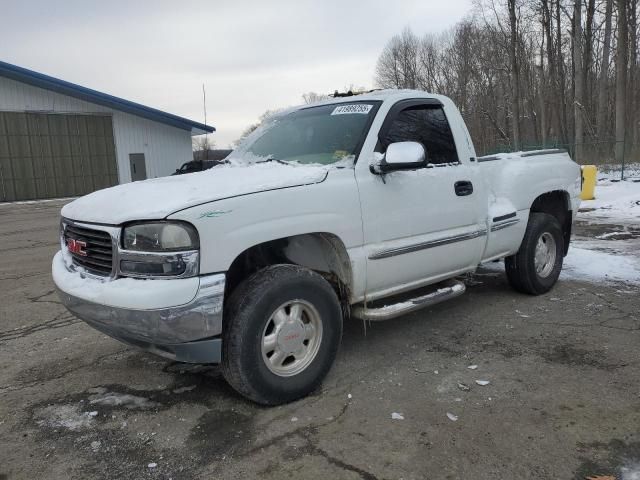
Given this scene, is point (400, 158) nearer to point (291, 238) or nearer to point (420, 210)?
point (420, 210)

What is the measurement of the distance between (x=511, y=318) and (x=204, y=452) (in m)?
3.17

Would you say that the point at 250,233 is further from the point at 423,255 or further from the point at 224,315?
the point at 423,255

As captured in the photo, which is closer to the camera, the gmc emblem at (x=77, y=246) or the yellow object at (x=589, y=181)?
the gmc emblem at (x=77, y=246)

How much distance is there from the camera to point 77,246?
3.32m

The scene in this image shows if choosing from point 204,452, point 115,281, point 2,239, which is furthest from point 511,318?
point 2,239

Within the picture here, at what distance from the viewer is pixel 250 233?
298 cm

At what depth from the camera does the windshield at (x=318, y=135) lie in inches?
151

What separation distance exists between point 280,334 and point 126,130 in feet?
85.3

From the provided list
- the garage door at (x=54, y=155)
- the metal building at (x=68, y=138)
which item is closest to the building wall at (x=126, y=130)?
the metal building at (x=68, y=138)

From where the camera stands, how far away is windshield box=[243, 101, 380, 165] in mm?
3829

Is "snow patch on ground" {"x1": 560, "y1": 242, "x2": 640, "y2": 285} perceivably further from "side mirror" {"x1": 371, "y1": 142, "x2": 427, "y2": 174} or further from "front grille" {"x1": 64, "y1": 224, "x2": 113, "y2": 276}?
"front grille" {"x1": 64, "y1": 224, "x2": 113, "y2": 276}

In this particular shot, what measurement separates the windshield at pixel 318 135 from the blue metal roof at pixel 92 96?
22846mm

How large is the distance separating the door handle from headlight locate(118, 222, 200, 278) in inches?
93.1

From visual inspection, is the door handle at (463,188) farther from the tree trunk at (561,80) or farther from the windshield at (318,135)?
the tree trunk at (561,80)
